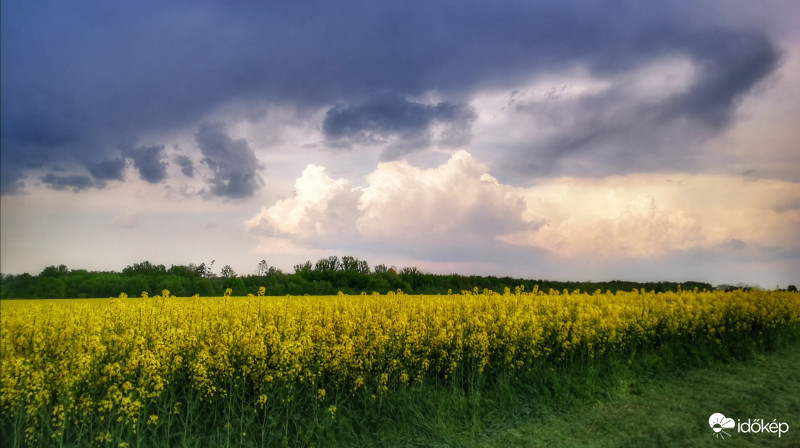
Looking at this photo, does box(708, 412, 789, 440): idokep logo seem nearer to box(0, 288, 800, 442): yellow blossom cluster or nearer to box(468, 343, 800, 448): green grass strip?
box(468, 343, 800, 448): green grass strip

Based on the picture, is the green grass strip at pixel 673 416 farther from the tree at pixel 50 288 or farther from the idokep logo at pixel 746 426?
the tree at pixel 50 288

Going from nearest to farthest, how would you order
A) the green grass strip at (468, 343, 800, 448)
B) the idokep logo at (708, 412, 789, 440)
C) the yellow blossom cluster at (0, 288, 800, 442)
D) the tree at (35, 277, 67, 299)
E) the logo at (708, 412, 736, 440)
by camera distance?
1. the yellow blossom cluster at (0, 288, 800, 442)
2. the green grass strip at (468, 343, 800, 448)
3. the logo at (708, 412, 736, 440)
4. the idokep logo at (708, 412, 789, 440)
5. the tree at (35, 277, 67, 299)

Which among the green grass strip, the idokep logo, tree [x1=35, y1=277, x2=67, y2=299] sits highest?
tree [x1=35, y1=277, x2=67, y2=299]

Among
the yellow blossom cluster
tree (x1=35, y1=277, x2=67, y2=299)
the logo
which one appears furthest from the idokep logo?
tree (x1=35, y1=277, x2=67, y2=299)

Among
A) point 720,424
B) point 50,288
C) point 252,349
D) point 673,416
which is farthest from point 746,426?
point 50,288

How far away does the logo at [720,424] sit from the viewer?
8.41 metres

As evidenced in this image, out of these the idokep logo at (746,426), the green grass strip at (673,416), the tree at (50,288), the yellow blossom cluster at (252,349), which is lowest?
the idokep logo at (746,426)

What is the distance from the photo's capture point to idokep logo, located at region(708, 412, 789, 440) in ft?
28.1

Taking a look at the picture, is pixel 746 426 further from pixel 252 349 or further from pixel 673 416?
pixel 252 349

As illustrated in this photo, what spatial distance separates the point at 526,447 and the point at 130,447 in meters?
4.93

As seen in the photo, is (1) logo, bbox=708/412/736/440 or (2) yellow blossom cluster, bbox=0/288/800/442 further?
(1) logo, bbox=708/412/736/440

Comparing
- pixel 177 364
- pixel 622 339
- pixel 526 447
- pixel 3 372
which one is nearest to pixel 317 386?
pixel 177 364

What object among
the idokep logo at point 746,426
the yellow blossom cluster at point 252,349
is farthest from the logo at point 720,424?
the yellow blossom cluster at point 252,349

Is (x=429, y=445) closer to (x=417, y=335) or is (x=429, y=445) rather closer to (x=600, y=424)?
(x=417, y=335)
